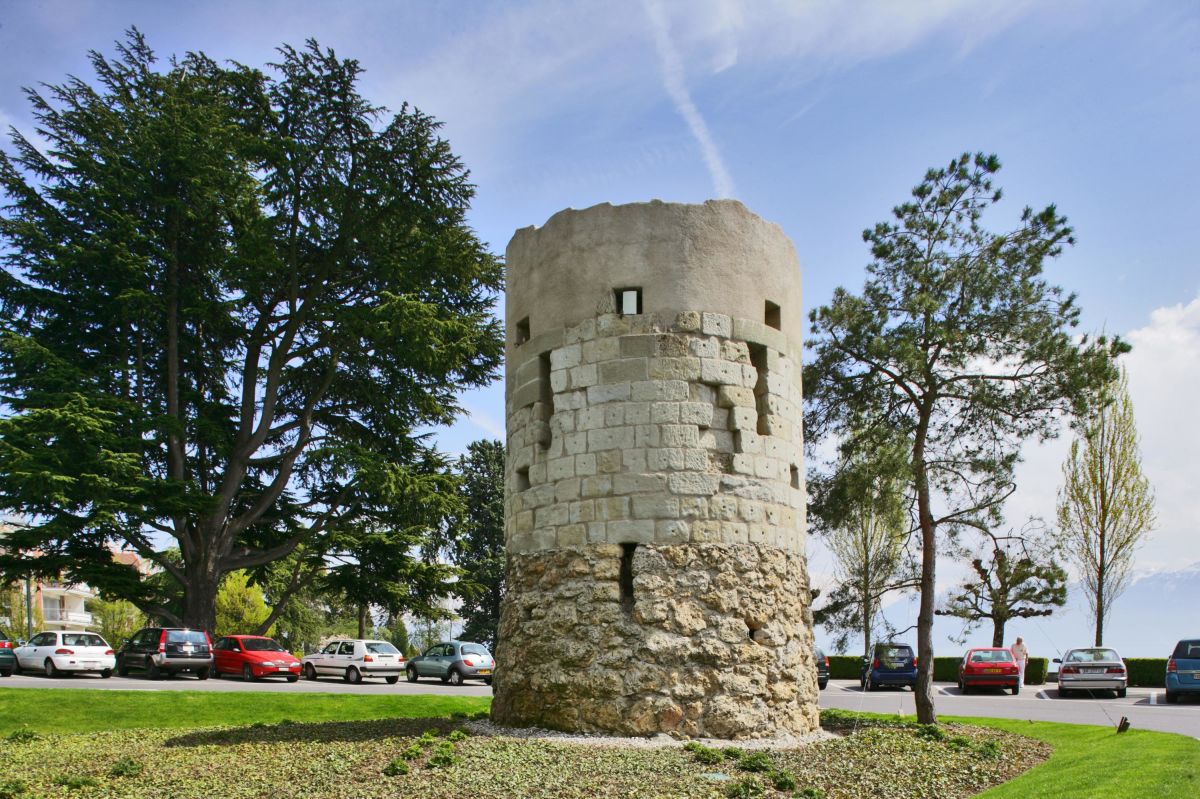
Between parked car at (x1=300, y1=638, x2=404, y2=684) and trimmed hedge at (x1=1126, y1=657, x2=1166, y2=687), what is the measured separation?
2032cm

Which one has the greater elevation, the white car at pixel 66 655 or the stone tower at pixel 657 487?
the stone tower at pixel 657 487

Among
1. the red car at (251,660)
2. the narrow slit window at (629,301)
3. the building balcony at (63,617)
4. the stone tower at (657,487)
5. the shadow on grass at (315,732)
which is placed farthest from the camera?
the building balcony at (63,617)

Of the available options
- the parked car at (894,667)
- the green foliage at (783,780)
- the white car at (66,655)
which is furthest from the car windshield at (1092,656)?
the white car at (66,655)

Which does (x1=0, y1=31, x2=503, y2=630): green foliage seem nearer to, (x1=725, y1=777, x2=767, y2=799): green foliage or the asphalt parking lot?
the asphalt parking lot

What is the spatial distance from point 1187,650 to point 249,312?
24171 mm

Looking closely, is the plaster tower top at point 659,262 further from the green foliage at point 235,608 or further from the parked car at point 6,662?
the green foliage at point 235,608

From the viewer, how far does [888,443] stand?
15.8 m

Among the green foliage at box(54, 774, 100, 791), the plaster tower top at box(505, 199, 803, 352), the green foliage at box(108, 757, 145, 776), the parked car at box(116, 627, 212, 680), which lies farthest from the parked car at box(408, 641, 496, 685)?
the green foliage at box(54, 774, 100, 791)

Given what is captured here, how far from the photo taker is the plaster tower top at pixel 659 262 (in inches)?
486

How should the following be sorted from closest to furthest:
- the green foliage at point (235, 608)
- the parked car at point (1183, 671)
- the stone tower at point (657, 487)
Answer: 1. the stone tower at point (657, 487)
2. the parked car at point (1183, 671)
3. the green foliage at point (235, 608)

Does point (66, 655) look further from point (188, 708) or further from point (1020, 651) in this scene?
point (1020, 651)

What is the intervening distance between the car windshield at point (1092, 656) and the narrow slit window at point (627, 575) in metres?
17.4

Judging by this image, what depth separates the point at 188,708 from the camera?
18.4m

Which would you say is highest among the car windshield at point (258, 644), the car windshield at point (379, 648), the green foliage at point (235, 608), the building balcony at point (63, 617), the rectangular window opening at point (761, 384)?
the rectangular window opening at point (761, 384)
